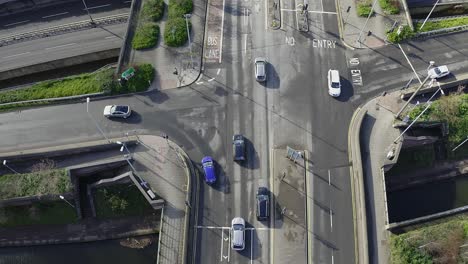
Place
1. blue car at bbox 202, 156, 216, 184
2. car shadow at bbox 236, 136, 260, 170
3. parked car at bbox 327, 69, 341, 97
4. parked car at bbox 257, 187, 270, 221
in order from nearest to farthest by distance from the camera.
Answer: parked car at bbox 257, 187, 270, 221 → blue car at bbox 202, 156, 216, 184 → car shadow at bbox 236, 136, 260, 170 → parked car at bbox 327, 69, 341, 97

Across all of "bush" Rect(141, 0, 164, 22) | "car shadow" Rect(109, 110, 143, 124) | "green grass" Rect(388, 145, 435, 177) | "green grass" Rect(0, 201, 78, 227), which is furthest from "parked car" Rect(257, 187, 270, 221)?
"bush" Rect(141, 0, 164, 22)

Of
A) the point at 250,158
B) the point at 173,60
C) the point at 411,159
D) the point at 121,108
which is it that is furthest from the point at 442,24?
the point at 121,108

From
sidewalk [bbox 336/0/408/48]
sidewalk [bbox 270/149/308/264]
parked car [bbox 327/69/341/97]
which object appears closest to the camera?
sidewalk [bbox 270/149/308/264]

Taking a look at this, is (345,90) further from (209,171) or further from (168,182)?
(168,182)

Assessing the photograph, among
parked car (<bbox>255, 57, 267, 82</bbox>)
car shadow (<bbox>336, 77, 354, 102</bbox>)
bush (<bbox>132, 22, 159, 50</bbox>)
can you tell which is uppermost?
bush (<bbox>132, 22, 159, 50</bbox>)

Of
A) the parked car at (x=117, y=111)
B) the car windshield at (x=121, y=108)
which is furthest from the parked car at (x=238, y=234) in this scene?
the car windshield at (x=121, y=108)

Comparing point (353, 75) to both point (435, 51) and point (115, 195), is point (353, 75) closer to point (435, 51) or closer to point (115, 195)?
point (435, 51)

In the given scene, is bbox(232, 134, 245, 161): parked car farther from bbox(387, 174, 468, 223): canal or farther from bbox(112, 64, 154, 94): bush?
bbox(387, 174, 468, 223): canal
